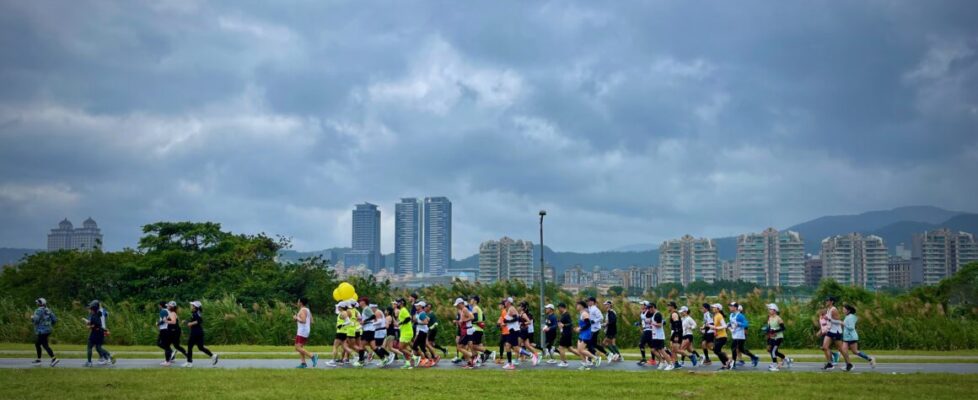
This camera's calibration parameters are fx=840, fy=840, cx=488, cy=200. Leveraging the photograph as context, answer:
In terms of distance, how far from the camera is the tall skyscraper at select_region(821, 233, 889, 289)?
160 meters

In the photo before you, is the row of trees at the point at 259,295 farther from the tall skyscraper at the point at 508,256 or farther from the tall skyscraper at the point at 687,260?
the tall skyscraper at the point at 687,260

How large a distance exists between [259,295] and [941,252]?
151m

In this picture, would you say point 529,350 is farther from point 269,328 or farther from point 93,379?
point 269,328

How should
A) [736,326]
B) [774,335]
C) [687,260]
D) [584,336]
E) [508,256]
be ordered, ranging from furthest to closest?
[687,260]
[508,256]
[584,336]
[736,326]
[774,335]

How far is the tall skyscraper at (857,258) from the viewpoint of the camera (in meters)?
160

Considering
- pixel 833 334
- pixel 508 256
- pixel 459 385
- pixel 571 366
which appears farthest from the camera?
pixel 508 256

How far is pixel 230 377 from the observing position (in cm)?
2022

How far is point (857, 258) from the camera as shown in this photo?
534ft

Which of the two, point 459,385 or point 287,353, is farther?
point 287,353

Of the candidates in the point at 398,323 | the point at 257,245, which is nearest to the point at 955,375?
the point at 398,323

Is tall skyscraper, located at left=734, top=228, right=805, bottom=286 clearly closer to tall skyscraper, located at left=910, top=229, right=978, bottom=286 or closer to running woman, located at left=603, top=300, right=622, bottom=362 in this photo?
tall skyscraper, located at left=910, top=229, right=978, bottom=286

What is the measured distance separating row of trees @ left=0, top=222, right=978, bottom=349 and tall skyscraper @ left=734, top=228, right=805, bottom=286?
392 ft

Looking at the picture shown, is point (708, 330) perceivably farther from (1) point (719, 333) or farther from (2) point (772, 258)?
(2) point (772, 258)

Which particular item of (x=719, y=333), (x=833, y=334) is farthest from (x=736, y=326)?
(x=833, y=334)
